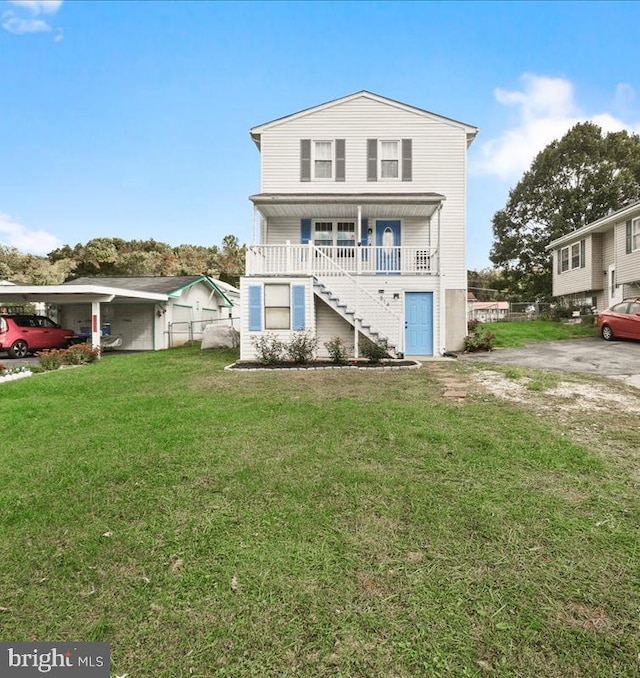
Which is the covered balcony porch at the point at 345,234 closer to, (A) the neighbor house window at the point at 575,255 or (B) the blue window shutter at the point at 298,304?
(B) the blue window shutter at the point at 298,304

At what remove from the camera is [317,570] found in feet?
8.32

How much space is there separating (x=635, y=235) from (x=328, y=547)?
21.7 metres

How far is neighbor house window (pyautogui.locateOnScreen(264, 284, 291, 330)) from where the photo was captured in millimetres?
12578

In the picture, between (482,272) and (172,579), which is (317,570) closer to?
(172,579)

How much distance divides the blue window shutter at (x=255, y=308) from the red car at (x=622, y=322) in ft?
44.0

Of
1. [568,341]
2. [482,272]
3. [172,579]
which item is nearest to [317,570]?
[172,579]

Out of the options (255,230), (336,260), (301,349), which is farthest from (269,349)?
(255,230)

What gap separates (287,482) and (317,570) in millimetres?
1264

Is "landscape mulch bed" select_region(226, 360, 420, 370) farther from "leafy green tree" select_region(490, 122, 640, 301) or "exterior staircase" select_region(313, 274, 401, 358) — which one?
"leafy green tree" select_region(490, 122, 640, 301)

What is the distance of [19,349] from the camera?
1541cm

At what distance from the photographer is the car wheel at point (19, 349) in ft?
49.8

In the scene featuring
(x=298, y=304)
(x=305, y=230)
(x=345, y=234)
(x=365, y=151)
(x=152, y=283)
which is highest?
(x=365, y=151)

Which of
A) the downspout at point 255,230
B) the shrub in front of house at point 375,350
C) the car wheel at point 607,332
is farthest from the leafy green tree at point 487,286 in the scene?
the downspout at point 255,230

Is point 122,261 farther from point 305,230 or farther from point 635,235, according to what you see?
point 635,235
